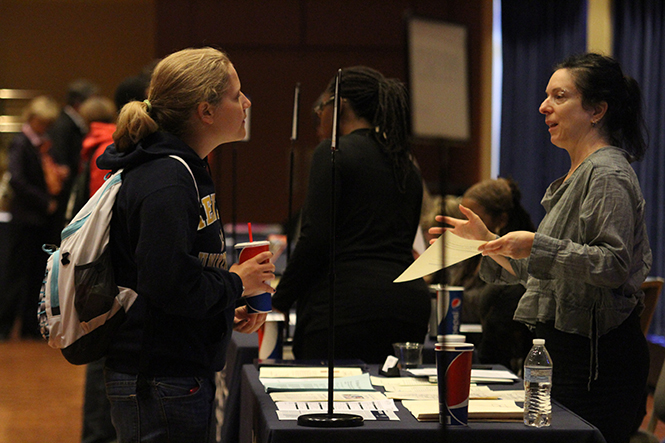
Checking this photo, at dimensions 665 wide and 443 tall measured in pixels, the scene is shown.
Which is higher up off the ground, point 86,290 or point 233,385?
point 86,290

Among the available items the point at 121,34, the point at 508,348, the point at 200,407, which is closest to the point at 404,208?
the point at 508,348

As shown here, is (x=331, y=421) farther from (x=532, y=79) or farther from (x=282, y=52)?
(x=282, y=52)

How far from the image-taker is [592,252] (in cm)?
167

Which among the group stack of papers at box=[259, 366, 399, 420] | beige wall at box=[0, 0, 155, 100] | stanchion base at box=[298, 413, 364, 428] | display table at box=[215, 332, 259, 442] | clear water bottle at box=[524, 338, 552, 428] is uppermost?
beige wall at box=[0, 0, 155, 100]

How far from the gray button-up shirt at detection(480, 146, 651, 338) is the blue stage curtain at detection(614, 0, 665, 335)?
3.64m

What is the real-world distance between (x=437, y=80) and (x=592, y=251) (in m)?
0.81

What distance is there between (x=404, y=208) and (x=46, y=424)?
2.60m

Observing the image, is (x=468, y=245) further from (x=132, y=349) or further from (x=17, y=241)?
(x=17, y=241)

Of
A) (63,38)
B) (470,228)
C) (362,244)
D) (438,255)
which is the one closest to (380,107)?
(362,244)

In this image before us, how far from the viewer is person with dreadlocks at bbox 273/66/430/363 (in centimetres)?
223

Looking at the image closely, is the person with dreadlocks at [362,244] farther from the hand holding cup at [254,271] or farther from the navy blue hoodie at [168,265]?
the navy blue hoodie at [168,265]

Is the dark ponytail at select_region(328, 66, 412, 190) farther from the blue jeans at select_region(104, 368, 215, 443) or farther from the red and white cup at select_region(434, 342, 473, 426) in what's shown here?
the blue jeans at select_region(104, 368, 215, 443)

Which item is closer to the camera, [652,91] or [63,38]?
[652,91]

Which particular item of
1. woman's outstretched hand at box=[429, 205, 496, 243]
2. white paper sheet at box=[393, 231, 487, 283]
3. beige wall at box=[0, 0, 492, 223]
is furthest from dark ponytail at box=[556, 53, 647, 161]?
beige wall at box=[0, 0, 492, 223]
